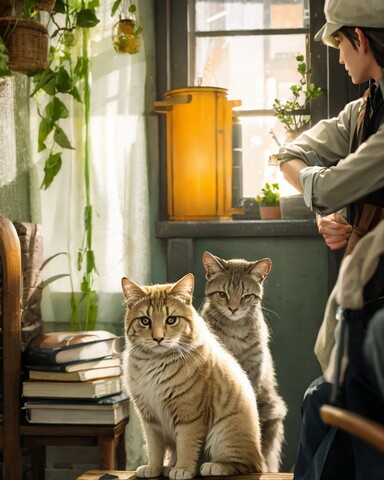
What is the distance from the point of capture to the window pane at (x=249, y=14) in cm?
353

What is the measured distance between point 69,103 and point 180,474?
1.60 meters

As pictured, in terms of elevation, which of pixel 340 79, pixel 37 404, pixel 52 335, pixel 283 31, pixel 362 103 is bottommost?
pixel 37 404

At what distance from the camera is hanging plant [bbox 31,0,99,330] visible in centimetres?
300

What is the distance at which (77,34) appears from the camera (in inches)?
123

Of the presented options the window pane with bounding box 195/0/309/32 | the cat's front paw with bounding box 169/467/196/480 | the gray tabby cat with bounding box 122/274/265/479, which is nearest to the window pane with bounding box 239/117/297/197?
the window pane with bounding box 195/0/309/32

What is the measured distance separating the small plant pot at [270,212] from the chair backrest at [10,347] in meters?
1.21

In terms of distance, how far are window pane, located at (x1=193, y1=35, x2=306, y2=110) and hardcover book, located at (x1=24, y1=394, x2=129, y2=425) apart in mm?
1585

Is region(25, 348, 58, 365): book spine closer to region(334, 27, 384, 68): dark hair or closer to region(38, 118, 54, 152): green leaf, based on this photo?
region(38, 118, 54, 152): green leaf

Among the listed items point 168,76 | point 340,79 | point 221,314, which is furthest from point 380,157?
point 168,76

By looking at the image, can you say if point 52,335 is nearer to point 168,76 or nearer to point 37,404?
point 37,404

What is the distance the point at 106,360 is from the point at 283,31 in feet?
5.61

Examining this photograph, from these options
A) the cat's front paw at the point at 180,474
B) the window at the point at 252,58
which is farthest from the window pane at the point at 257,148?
the cat's front paw at the point at 180,474

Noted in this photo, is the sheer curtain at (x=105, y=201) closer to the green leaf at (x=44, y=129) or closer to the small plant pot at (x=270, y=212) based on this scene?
the green leaf at (x=44, y=129)

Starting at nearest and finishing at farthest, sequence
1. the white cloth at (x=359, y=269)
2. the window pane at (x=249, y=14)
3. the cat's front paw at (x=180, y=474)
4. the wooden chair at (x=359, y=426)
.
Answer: the wooden chair at (x=359, y=426), the white cloth at (x=359, y=269), the cat's front paw at (x=180, y=474), the window pane at (x=249, y=14)
